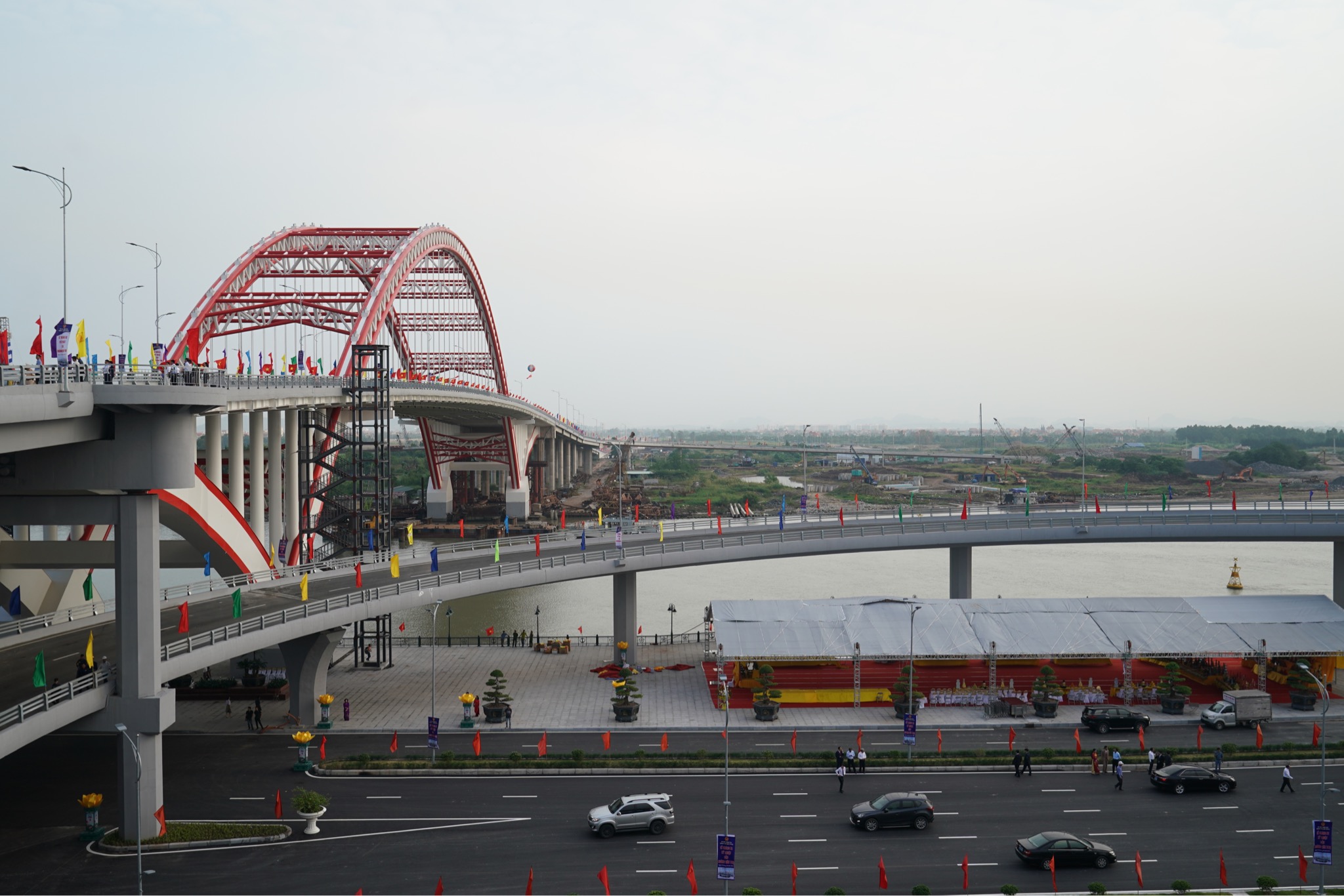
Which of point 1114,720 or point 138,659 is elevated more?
point 138,659

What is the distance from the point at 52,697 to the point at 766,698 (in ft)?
74.4

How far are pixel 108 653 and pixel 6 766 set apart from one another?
5869mm

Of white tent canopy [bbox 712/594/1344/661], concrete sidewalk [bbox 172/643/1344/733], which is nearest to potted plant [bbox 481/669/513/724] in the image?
concrete sidewalk [bbox 172/643/1344/733]

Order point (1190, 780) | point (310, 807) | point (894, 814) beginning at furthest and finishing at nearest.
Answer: point (1190, 780) → point (894, 814) → point (310, 807)

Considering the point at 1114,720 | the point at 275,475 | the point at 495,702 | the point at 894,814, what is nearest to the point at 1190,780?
the point at 1114,720

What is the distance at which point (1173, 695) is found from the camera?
124ft

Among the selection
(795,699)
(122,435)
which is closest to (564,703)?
(795,699)

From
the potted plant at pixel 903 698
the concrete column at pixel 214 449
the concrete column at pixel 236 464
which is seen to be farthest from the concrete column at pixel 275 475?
the potted plant at pixel 903 698

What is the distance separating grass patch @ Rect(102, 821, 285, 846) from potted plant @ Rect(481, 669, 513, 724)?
406 inches

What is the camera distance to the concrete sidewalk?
35.9m

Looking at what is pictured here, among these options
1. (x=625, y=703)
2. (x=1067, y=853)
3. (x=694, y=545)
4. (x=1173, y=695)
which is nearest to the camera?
(x=1067, y=853)

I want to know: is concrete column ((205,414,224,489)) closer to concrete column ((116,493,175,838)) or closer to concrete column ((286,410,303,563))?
concrete column ((286,410,303,563))

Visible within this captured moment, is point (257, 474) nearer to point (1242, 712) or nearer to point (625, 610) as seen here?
point (625, 610)

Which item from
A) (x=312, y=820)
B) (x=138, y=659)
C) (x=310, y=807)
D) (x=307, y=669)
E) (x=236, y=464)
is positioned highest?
(x=236, y=464)
